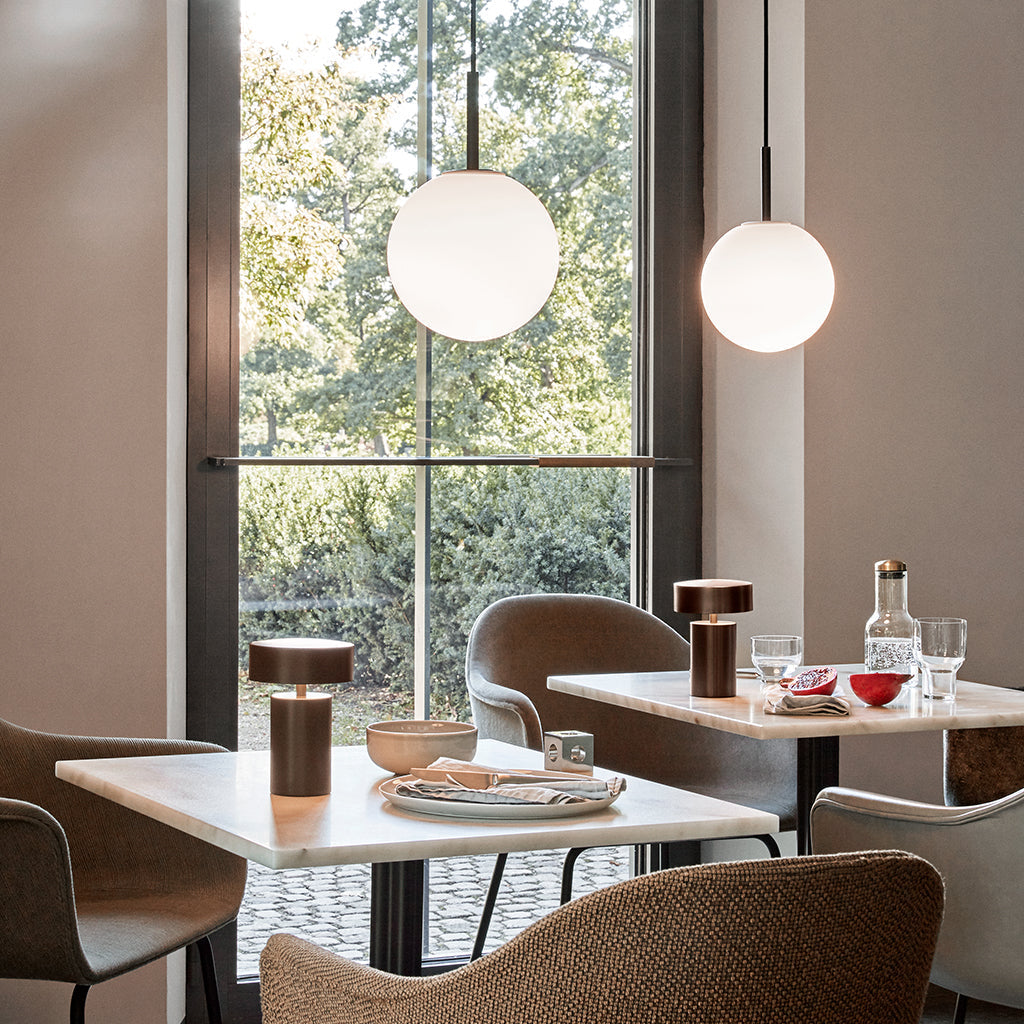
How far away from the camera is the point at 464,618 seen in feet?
11.4

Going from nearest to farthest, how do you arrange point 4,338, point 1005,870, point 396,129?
point 1005,870
point 4,338
point 396,129

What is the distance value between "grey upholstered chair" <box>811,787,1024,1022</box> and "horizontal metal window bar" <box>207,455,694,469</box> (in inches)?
59.6

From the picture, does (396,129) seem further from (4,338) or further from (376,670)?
(376,670)

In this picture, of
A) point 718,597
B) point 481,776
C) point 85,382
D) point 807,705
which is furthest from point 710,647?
point 85,382

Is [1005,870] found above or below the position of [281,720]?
below

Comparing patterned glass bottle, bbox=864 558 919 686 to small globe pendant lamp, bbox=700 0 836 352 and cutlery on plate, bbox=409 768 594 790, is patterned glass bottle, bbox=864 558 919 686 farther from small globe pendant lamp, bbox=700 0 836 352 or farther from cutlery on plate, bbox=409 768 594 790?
cutlery on plate, bbox=409 768 594 790

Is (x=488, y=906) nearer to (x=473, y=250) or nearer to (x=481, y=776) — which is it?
(x=481, y=776)

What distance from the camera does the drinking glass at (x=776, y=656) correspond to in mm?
2672

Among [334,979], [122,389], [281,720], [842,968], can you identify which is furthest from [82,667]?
[842,968]

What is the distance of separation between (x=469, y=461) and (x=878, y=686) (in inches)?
50.7

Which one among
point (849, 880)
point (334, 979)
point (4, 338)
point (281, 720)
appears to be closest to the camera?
point (849, 880)

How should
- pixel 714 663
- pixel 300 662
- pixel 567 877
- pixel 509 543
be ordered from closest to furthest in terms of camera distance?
pixel 300 662
pixel 714 663
pixel 567 877
pixel 509 543

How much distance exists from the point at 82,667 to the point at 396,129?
4.75 feet

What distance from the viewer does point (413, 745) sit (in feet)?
6.39
